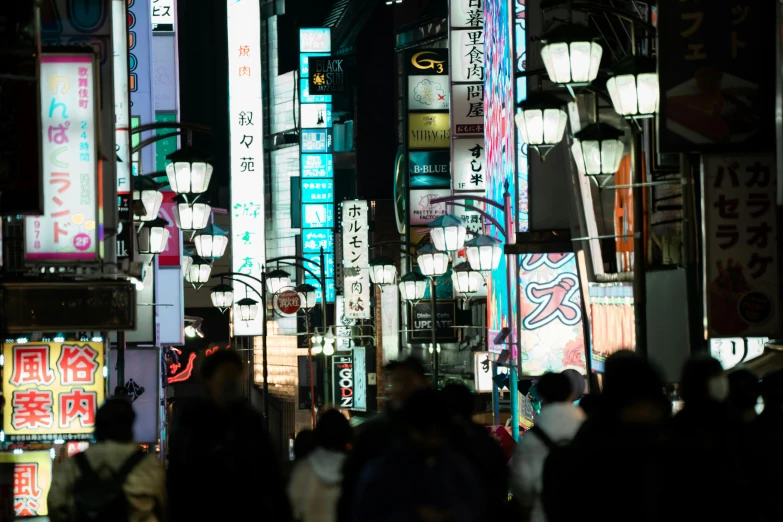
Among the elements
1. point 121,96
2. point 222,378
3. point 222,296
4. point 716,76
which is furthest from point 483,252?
point 222,378

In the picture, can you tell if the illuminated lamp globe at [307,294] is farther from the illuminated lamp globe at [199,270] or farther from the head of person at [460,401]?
the head of person at [460,401]

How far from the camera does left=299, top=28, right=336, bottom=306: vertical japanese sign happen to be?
61188 millimetres

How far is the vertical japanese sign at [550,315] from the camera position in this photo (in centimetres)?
2364

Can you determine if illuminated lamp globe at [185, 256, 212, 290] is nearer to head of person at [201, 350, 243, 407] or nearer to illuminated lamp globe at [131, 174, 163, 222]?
illuminated lamp globe at [131, 174, 163, 222]

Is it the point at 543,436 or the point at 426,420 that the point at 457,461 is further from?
the point at 543,436

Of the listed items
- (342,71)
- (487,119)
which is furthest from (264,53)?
(487,119)

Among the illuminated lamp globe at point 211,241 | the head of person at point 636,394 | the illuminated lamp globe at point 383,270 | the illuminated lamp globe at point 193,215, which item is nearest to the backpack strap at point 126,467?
the head of person at point 636,394

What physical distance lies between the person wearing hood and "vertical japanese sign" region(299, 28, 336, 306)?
5103 centimetres

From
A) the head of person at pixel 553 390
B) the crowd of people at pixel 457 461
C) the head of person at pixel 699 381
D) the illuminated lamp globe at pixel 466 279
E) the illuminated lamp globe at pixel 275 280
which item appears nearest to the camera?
the crowd of people at pixel 457 461

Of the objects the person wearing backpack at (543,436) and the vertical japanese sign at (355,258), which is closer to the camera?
the person wearing backpack at (543,436)

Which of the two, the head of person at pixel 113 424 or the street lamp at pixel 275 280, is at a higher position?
the street lamp at pixel 275 280

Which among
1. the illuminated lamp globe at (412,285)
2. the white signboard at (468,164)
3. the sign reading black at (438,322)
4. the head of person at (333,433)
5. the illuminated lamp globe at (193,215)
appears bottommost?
the sign reading black at (438,322)

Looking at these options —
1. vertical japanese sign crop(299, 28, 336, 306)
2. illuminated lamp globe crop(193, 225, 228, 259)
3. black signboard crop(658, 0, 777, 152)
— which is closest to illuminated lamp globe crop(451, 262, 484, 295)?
illuminated lamp globe crop(193, 225, 228, 259)

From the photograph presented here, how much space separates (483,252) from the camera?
88.2ft
